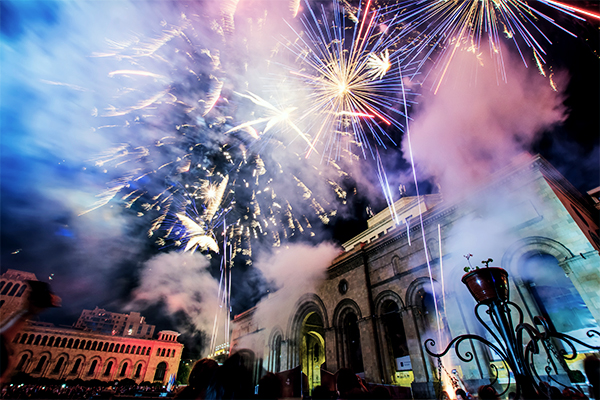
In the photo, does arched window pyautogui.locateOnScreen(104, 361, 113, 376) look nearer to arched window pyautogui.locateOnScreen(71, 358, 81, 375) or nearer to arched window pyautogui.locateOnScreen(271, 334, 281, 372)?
arched window pyautogui.locateOnScreen(71, 358, 81, 375)

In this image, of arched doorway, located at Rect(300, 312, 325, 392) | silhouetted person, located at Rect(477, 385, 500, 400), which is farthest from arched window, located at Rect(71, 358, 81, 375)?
silhouetted person, located at Rect(477, 385, 500, 400)

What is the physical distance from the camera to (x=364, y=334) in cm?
1264

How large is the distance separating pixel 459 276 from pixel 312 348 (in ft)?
45.2

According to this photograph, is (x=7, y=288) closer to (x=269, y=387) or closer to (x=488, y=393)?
(x=269, y=387)

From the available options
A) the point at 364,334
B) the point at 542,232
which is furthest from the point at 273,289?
the point at 542,232

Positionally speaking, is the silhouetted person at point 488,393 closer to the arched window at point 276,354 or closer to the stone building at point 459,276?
the stone building at point 459,276

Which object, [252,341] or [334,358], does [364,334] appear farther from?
[252,341]

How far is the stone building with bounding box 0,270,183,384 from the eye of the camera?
1344 inches

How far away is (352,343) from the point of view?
1477cm

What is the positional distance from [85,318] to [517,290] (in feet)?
283

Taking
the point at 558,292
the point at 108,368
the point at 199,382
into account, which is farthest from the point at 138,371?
the point at 558,292

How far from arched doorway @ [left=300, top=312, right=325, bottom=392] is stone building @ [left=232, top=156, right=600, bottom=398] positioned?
3396 millimetres

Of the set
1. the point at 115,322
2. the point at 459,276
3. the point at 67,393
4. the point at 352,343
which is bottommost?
the point at 67,393

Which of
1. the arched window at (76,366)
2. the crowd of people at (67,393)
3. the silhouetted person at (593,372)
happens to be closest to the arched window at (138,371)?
the arched window at (76,366)
